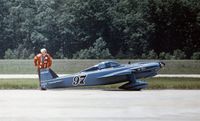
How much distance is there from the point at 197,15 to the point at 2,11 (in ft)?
53.3

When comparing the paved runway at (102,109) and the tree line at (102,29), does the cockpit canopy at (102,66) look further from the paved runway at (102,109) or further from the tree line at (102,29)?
the tree line at (102,29)

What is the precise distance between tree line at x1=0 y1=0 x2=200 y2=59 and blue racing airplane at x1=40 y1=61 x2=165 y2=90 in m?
18.7

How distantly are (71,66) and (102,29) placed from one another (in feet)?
25.3

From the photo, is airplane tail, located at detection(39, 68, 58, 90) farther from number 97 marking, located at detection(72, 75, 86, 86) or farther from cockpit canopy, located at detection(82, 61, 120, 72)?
cockpit canopy, located at detection(82, 61, 120, 72)

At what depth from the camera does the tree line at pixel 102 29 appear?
135ft

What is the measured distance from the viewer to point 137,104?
45.3ft

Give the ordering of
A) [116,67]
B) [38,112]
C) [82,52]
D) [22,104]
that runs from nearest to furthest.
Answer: [38,112] → [22,104] → [116,67] → [82,52]

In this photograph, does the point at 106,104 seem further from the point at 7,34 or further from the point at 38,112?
the point at 7,34

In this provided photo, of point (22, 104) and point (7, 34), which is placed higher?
point (7, 34)

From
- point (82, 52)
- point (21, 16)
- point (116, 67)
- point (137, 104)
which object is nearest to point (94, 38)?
point (82, 52)

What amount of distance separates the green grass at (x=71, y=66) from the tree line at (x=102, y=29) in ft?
11.2

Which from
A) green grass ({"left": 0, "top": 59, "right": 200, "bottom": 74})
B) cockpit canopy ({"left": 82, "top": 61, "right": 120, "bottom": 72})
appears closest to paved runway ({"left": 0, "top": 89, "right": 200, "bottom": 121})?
cockpit canopy ({"left": 82, "top": 61, "right": 120, "bottom": 72})

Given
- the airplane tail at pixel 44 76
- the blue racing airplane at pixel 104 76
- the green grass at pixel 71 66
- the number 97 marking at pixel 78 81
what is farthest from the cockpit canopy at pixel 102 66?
the green grass at pixel 71 66

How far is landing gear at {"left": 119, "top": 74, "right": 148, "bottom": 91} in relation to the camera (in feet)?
66.3
